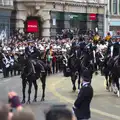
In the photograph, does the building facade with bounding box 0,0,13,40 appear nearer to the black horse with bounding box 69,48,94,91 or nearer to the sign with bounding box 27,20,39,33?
the sign with bounding box 27,20,39,33

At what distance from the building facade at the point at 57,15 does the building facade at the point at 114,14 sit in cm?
415

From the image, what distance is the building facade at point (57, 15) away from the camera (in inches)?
2063

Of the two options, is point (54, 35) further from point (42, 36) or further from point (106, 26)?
point (106, 26)

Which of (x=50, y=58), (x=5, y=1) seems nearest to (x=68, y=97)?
(x=50, y=58)

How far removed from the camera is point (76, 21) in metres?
57.2

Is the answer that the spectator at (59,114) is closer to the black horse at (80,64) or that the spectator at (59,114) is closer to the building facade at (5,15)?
the black horse at (80,64)

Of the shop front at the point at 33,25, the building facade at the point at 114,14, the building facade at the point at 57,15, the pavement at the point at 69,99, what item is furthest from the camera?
the building facade at the point at 114,14

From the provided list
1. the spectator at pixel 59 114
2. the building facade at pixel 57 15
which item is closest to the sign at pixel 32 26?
the building facade at pixel 57 15

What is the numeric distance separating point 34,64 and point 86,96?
779 centimetres

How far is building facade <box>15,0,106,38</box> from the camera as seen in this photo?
52406 mm

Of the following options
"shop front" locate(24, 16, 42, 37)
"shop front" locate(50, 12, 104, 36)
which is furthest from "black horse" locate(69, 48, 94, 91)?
"shop front" locate(50, 12, 104, 36)

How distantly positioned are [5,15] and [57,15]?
280 inches

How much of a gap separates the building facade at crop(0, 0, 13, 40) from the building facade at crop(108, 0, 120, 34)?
17.6m

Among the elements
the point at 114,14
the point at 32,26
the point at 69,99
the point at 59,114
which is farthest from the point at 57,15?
the point at 59,114
